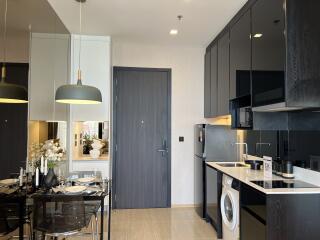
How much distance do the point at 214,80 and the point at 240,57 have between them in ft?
3.34

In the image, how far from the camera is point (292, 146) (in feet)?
9.10

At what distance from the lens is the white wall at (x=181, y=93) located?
4586 millimetres

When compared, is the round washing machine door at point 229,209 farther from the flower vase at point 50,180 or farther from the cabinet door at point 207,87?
the flower vase at point 50,180

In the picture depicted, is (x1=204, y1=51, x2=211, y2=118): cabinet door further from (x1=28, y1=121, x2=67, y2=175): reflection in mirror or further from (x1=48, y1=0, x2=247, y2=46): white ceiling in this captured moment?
(x1=28, y1=121, x2=67, y2=175): reflection in mirror

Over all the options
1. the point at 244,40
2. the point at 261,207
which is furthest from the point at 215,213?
the point at 244,40

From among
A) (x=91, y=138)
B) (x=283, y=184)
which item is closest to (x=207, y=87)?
(x=91, y=138)

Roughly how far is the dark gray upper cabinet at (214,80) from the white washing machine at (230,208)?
4.14ft

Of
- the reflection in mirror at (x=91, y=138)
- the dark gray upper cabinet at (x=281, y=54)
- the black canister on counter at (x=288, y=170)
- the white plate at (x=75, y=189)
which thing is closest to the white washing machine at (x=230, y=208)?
the black canister on counter at (x=288, y=170)

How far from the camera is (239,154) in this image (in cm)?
397

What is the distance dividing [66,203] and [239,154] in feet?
8.65

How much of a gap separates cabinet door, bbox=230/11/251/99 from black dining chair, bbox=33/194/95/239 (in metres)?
2.16

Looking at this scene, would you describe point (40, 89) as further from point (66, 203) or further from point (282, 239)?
point (282, 239)

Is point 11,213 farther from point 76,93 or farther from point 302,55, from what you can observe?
point 302,55

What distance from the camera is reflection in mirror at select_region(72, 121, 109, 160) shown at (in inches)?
161
